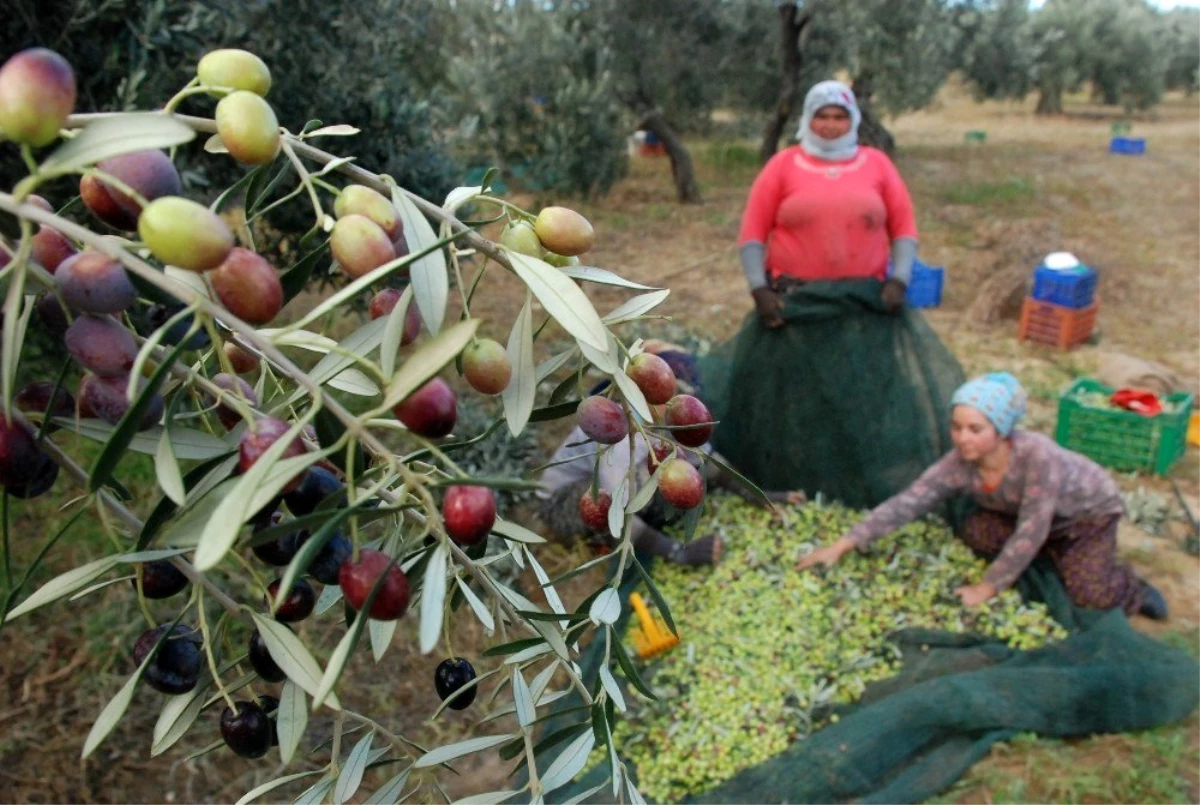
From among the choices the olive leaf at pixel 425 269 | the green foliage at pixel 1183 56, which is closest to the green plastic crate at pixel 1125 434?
the olive leaf at pixel 425 269

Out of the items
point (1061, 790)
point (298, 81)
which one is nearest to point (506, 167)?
point (298, 81)

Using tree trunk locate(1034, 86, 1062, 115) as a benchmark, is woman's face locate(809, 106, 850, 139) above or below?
above

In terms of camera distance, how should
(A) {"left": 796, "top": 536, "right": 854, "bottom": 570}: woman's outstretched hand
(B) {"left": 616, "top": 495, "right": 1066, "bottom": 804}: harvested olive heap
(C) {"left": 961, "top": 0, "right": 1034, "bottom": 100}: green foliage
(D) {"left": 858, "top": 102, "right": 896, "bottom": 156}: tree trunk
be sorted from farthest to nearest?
(C) {"left": 961, "top": 0, "right": 1034, "bottom": 100}: green foliage
(D) {"left": 858, "top": 102, "right": 896, "bottom": 156}: tree trunk
(A) {"left": 796, "top": 536, "right": 854, "bottom": 570}: woman's outstretched hand
(B) {"left": 616, "top": 495, "right": 1066, "bottom": 804}: harvested olive heap

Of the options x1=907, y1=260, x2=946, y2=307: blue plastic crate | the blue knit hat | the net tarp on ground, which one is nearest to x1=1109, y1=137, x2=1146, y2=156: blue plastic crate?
x1=907, y1=260, x2=946, y2=307: blue plastic crate

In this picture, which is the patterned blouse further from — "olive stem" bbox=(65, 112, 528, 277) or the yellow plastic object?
"olive stem" bbox=(65, 112, 528, 277)

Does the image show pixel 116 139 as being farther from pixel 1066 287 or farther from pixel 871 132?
pixel 871 132

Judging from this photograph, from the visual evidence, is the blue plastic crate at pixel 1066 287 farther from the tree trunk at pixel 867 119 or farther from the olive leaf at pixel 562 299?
the olive leaf at pixel 562 299

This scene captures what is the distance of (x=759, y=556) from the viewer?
3592 millimetres

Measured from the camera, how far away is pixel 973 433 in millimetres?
3283

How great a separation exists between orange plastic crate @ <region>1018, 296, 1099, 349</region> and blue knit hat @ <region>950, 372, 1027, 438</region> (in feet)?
10.5

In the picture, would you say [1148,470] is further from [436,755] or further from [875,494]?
[436,755]

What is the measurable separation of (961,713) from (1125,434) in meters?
2.42

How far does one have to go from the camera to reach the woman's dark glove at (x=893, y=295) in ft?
12.5

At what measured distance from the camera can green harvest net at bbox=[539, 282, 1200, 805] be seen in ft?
8.84
